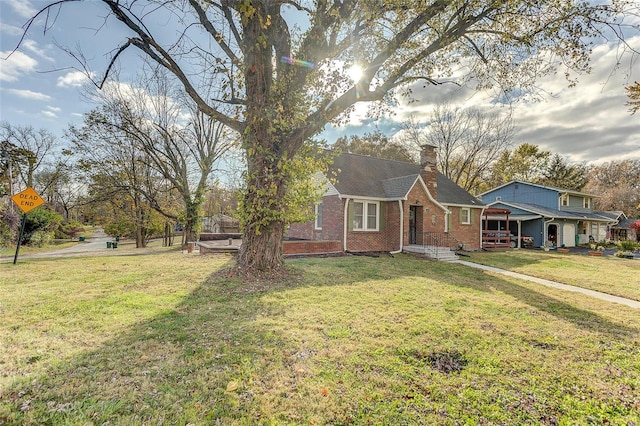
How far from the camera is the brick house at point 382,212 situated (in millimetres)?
14500

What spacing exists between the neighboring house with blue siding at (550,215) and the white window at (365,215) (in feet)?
43.3

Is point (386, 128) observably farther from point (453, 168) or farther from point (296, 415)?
point (296, 415)

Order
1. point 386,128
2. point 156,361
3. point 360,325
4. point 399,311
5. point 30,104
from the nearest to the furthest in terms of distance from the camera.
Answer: point 156,361 → point 360,325 → point 399,311 → point 30,104 → point 386,128

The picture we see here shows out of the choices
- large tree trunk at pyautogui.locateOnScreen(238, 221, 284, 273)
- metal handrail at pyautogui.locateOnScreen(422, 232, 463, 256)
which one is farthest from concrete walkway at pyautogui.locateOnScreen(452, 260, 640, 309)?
large tree trunk at pyautogui.locateOnScreen(238, 221, 284, 273)

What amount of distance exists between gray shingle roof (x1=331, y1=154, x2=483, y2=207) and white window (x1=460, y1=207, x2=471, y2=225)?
1.54 ft

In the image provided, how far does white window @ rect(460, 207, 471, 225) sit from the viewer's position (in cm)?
1895

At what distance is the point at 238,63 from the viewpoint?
8023 millimetres

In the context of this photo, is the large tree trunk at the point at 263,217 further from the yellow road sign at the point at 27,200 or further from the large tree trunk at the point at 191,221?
the large tree trunk at the point at 191,221

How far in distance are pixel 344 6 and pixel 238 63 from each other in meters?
3.08

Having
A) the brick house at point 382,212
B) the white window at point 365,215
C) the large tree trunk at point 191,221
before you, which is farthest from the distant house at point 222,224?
the white window at point 365,215

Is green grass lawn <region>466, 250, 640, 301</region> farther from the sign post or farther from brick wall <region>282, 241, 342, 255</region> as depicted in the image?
the sign post

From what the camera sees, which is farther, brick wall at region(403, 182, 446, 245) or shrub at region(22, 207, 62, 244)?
shrub at region(22, 207, 62, 244)

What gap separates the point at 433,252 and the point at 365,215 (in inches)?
145

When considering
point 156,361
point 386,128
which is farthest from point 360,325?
point 386,128
